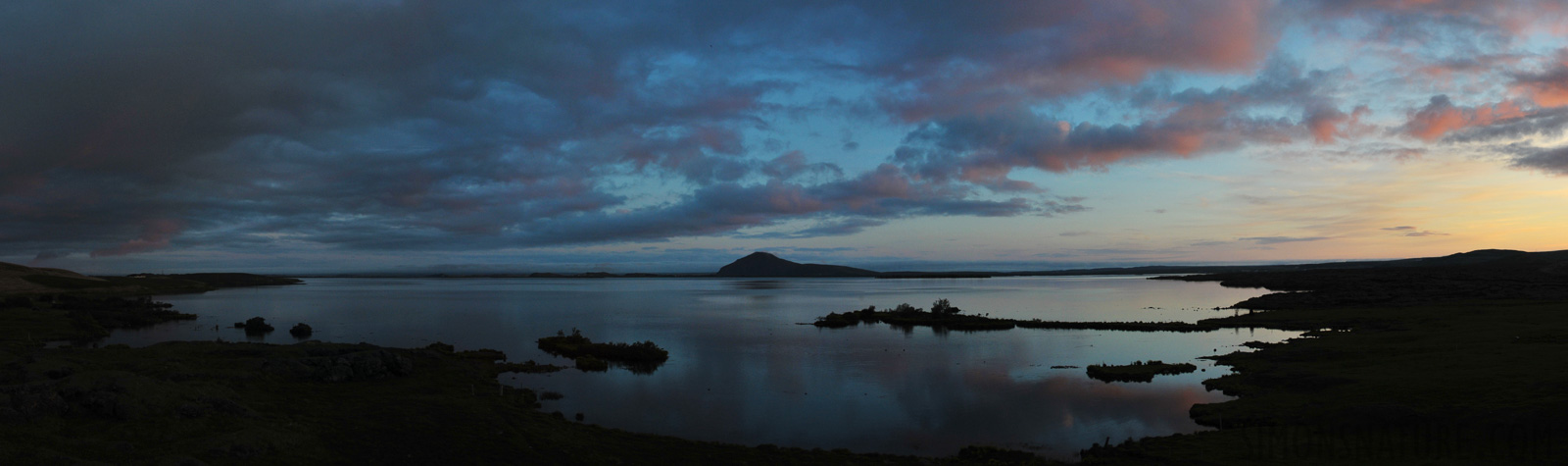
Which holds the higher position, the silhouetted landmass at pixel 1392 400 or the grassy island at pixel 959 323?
the silhouetted landmass at pixel 1392 400

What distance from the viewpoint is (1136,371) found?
39.9m

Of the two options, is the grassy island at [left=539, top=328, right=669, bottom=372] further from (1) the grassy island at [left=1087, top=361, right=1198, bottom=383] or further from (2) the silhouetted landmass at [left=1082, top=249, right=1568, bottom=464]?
(2) the silhouetted landmass at [left=1082, top=249, right=1568, bottom=464]

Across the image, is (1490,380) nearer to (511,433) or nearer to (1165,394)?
(1165,394)

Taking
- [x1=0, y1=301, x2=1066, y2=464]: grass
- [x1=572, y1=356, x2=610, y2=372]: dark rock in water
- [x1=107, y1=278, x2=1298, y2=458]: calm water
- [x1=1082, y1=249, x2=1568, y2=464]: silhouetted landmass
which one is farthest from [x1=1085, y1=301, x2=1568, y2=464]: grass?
[x1=572, y1=356, x2=610, y2=372]: dark rock in water

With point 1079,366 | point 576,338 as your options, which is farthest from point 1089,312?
point 576,338

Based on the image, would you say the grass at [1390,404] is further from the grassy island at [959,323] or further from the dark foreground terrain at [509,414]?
the grassy island at [959,323]

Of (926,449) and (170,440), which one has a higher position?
(170,440)

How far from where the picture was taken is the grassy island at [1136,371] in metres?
38.8

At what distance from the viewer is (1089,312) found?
91438 millimetres

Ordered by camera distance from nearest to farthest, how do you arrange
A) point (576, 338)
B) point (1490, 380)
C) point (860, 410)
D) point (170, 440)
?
1. point (170, 440)
2. point (1490, 380)
3. point (860, 410)
4. point (576, 338)

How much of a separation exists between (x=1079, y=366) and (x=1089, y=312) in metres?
52.6

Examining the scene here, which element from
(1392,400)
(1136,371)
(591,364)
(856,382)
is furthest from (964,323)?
(1392,400)

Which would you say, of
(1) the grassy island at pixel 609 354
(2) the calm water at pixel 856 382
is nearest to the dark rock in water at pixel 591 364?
(1) the grassy island at pixel 609 354

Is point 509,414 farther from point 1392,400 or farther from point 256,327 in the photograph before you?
point 256,327
